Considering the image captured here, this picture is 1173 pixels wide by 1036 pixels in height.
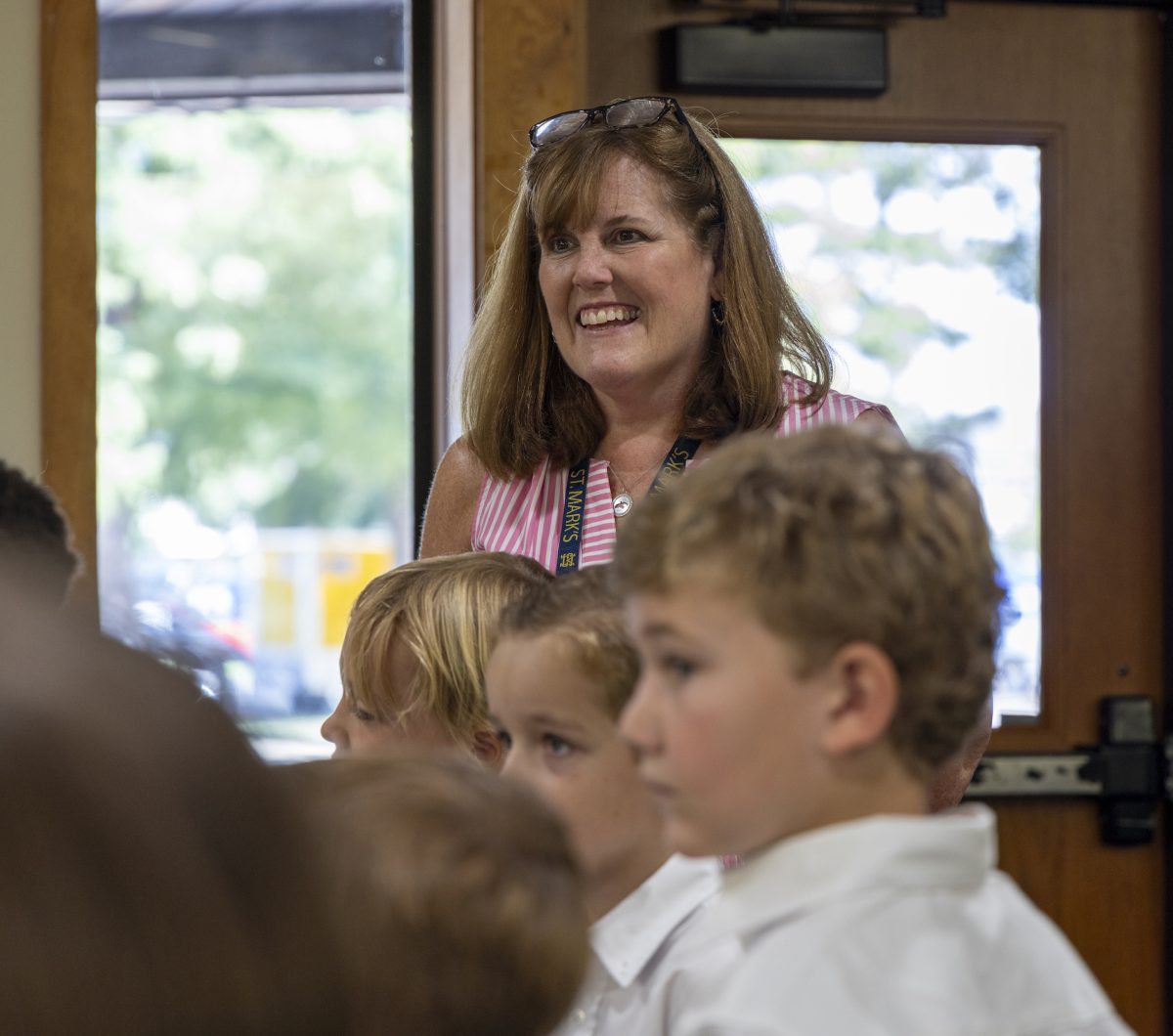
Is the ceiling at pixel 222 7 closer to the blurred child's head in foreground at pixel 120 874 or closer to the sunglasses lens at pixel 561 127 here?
the sunglasses lens at pixel 561 127

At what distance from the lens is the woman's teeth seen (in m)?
1.86

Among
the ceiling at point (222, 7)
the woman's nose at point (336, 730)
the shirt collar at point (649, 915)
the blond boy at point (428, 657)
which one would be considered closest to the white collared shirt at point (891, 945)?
the shirt collar at point (649, 915)

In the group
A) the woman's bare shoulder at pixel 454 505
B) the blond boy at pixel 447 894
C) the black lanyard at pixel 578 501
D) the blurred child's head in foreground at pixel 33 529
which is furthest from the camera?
the woman's bare shoulder at pixel 454 505

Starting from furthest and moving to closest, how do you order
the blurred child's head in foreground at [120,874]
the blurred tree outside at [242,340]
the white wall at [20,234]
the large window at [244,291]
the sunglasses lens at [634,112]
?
the blurred tree outside at [242,340], the large window at [244,291], the white wall at [20,234], the sunglasses lens at [634,112], the blurred child's head in foreground at [120,874]

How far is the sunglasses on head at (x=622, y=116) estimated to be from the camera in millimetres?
1916

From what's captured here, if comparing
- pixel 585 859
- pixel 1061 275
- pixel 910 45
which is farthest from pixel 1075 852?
pixel 585 859

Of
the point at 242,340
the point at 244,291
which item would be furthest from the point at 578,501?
the point at 242,340

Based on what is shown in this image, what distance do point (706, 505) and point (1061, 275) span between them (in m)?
1.99

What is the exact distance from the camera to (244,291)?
7.37 m

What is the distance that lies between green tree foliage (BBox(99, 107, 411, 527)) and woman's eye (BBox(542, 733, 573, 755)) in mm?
1609

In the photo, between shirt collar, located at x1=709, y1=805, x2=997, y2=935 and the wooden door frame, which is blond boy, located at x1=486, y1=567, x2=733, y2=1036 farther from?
the wooden door frame

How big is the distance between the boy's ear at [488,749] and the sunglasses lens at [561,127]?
31.7 inches

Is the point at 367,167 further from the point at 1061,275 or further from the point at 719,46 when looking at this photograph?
the point at 1061,275

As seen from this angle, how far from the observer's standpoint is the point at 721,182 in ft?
6.33
